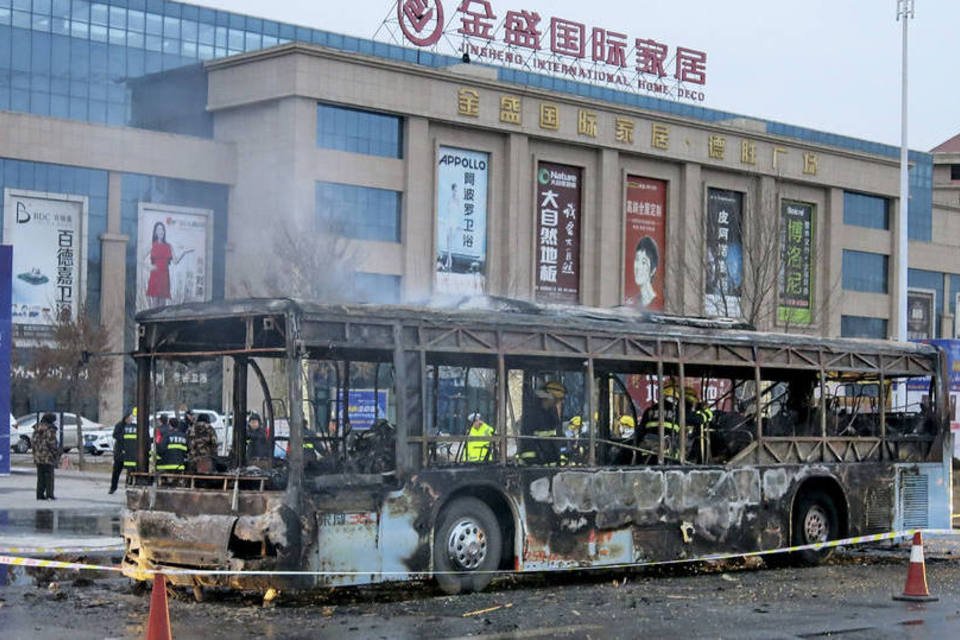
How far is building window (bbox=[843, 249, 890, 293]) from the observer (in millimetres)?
75875

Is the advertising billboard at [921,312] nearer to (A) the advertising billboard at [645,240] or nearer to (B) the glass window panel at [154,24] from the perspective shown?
(A) the advertising billboard at [645,240]

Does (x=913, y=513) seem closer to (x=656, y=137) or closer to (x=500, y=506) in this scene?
(x=500, y=506)

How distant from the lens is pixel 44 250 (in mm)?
56906

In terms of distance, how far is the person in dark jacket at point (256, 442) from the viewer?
1511 cm

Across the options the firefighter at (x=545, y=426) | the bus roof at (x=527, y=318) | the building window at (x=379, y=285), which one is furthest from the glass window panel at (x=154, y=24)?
the firefighter at (x=545, y=426)

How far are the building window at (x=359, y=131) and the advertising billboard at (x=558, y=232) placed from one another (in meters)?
7.64

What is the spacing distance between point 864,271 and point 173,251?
116 ft

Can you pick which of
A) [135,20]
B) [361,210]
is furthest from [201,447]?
[135,20]

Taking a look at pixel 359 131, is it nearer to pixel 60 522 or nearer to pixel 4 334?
pixel 4 334

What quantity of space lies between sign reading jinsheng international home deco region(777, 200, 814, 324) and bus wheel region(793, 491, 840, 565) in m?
52.0

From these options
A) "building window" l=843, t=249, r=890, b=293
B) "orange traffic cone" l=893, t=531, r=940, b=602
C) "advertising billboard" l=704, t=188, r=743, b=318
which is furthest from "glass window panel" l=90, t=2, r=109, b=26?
"orange traffic cone" l=893, t=531, r=940, b=602

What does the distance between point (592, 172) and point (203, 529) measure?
174ft

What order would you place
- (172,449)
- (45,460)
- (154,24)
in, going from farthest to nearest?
(154,24)
(45,460)
(172,449)

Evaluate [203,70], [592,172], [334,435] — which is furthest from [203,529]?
[592,172]
